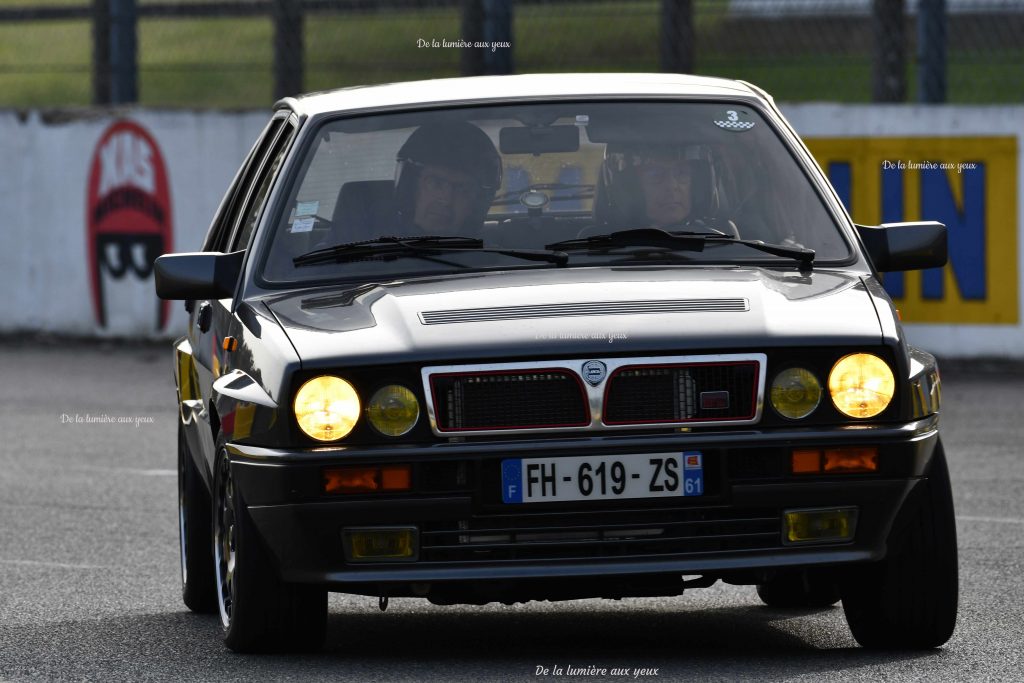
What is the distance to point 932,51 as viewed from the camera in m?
15.5

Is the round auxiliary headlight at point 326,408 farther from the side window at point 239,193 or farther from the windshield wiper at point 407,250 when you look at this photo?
the side window at point 239,193

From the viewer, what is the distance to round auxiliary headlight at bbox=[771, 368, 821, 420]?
550 cm

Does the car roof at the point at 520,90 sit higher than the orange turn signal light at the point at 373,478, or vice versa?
the car roof at the point at 520,90

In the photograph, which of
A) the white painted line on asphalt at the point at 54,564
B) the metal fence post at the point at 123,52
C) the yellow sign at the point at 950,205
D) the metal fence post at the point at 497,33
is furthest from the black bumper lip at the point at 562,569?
the metal fence post at the point at 123,52

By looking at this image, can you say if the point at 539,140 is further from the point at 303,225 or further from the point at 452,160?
the point at 303,225

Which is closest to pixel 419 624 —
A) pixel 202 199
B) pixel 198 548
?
pixel 198 548

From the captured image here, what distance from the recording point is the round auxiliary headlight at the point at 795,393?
5.50m

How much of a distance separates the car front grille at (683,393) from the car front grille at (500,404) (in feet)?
0.32

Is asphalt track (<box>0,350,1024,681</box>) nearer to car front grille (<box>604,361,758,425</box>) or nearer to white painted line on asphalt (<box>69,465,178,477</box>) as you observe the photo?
white painted line on asphalt (<box>69,465,178,477</box>)

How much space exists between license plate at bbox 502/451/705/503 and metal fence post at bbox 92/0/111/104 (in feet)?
43.7

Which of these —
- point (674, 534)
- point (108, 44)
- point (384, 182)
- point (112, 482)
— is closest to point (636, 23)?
point (108, 44)

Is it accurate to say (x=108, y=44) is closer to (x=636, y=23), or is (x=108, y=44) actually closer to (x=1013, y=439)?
(x=636, y=23)

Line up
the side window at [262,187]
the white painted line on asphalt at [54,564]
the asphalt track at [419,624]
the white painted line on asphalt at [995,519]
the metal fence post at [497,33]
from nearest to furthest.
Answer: the asphalt track at [419,624]
the side window at [262,187]
the white painted line on asphalt at [54,564]
the white painted line on asphalt at [995,519]
the metal fence post at [497,33]

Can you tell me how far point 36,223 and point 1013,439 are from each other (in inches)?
360
